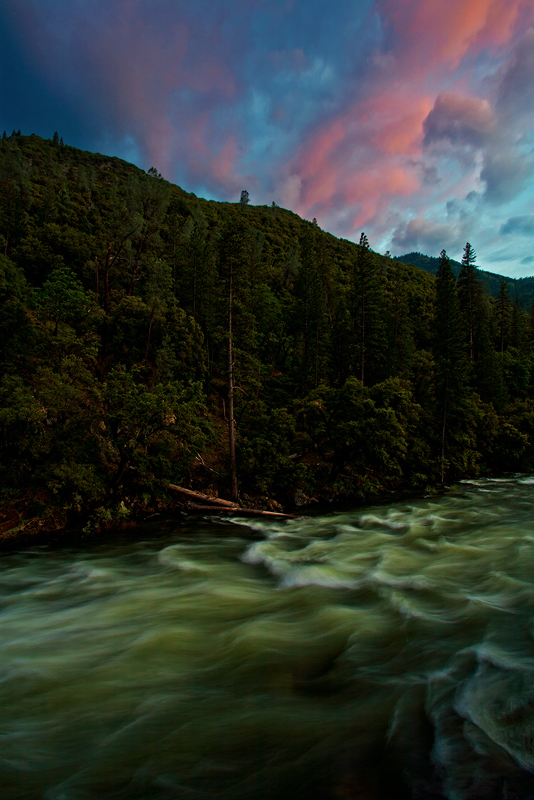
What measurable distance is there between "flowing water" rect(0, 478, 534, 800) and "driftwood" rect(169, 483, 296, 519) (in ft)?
19.5

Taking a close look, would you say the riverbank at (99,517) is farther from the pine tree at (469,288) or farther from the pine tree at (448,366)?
the pine tree at (469,288)

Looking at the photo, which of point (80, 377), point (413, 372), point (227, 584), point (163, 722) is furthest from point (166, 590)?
point (413, 372)

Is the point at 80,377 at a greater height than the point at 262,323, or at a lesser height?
lesser

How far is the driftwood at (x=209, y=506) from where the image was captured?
1575cm

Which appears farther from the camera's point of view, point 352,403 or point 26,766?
point 352,403

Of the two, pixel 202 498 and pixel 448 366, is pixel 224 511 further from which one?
pixel 448 366

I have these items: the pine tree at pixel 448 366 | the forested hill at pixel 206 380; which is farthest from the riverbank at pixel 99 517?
the pine tree at pixel 448 366

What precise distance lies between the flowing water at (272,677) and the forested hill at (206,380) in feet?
16.4

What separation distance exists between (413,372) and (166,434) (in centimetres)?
2524

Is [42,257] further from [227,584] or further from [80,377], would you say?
[227,584]

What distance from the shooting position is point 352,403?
64.0ft

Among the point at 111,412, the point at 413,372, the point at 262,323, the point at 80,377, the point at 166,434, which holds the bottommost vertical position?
the point at 166,434

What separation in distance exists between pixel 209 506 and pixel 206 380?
16001 mm

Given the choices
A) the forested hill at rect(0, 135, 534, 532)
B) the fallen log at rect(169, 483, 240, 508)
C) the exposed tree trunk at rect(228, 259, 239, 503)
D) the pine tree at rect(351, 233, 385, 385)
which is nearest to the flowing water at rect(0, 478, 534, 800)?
the forested hill at rect(0, 135, 534, 532)
